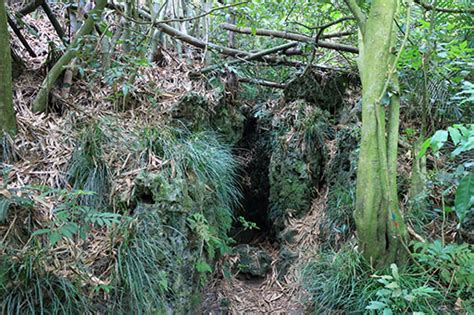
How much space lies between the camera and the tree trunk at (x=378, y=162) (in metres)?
2.55

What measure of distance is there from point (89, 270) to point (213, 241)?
1000 millimetres

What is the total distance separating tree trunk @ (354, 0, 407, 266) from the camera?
255 cm

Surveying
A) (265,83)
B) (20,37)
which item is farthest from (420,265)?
(20,37)

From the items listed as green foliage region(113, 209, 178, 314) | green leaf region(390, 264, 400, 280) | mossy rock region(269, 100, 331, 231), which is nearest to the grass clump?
green foliage region(113, 209, 178, 314)

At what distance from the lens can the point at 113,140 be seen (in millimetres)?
3008

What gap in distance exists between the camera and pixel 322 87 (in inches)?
171

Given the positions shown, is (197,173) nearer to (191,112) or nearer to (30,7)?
(191,112)

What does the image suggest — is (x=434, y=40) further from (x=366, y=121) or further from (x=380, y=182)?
(x=380, y=182)

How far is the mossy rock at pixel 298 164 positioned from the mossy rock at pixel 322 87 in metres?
0.17

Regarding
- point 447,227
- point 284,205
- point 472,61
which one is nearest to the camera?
point 447,227

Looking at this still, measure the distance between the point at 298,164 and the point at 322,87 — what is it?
39.7 inches

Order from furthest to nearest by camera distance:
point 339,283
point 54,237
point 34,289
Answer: point 339,283, point 34,289, point 54,237

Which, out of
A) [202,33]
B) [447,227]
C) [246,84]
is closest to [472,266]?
[447,227]

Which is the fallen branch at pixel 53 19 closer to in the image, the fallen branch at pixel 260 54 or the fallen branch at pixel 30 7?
the fallen branch at pixel 30 7
